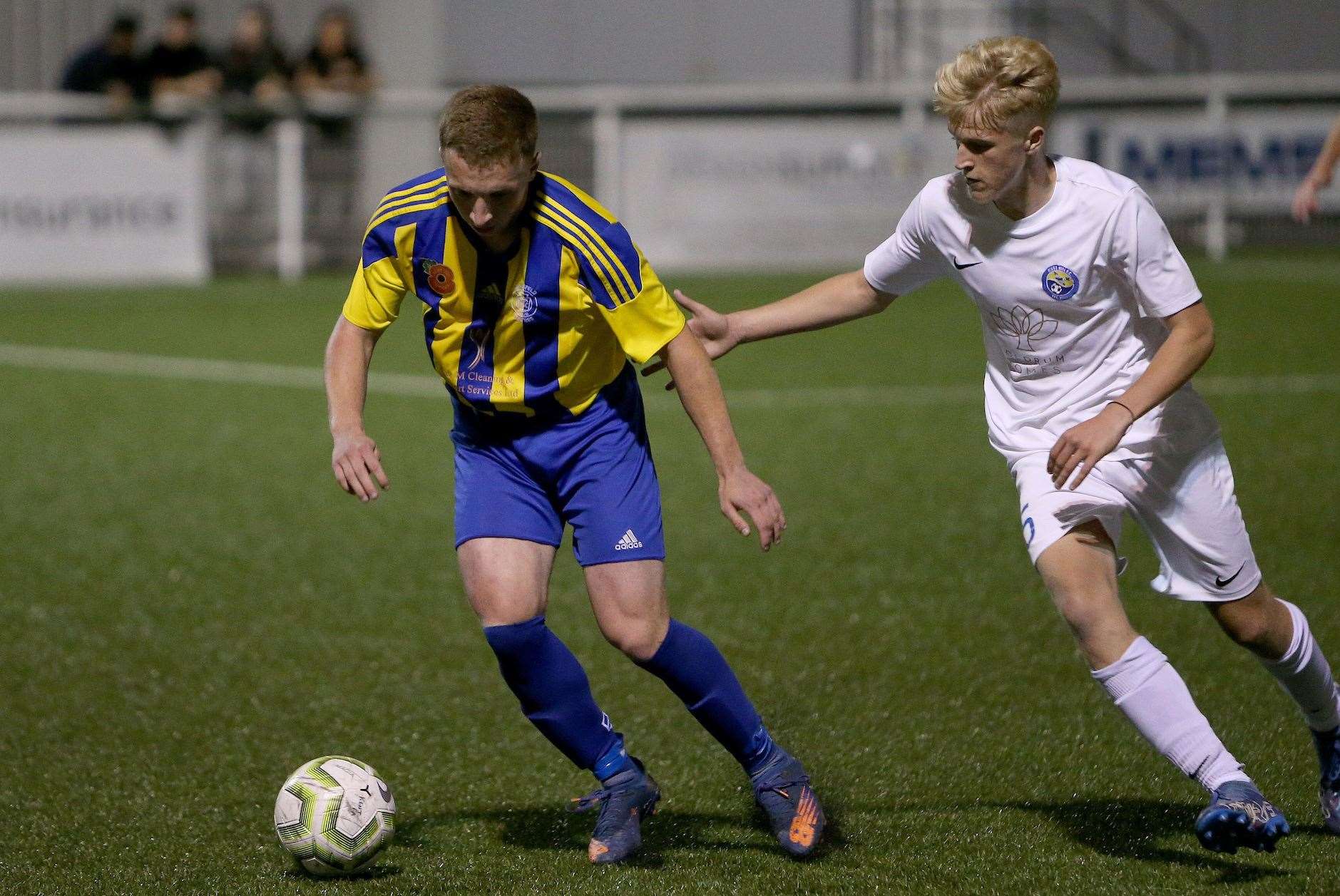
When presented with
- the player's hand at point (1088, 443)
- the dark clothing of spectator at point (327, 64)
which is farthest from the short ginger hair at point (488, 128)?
the dark clothing of spectator at point (327, 64)

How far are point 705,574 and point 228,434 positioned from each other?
397cm

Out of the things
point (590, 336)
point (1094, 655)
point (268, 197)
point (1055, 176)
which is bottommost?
point (268, 197)

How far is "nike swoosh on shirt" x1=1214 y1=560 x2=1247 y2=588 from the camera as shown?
3605 mm

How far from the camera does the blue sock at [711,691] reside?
3715 millimetres

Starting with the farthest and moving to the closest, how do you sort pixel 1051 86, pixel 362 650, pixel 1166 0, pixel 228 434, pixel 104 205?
pixel 1166 0
pixel 104 205
pixel 228 434
pixel 362 650
pixel 1051 86

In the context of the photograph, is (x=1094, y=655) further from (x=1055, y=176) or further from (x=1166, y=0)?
(x=1166, y=0)

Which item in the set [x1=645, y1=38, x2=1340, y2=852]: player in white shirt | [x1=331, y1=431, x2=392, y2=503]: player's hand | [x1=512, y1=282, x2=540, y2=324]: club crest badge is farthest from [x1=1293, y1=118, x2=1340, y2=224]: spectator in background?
[x1=331, y1=431, x2=392, y2=503]: player's hand

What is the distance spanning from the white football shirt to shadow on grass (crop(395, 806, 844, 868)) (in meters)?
1.01

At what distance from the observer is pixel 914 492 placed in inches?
298

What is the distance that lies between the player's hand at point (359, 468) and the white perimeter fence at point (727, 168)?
13.0 meters

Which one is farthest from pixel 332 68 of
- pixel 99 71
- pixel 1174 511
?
pixel 1174 511

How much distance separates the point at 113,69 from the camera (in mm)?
16406

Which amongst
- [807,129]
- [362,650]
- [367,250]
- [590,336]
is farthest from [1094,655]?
[807,129]

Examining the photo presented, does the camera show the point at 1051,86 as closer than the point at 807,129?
Yes
